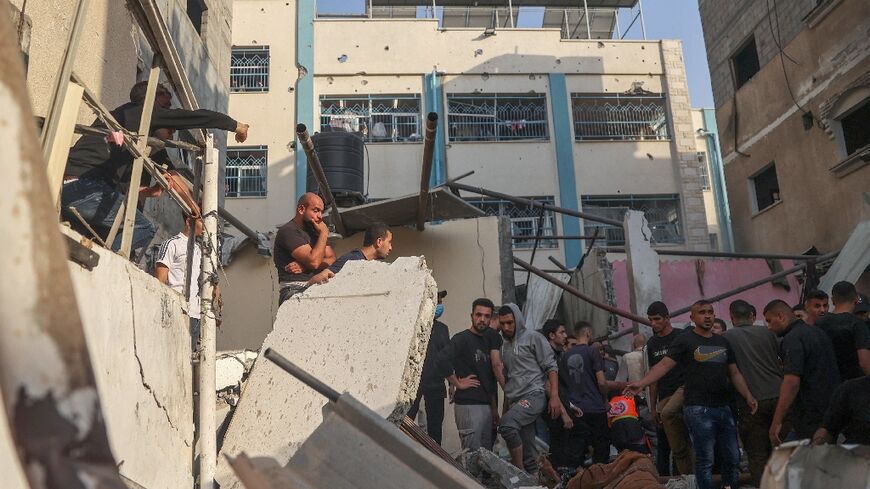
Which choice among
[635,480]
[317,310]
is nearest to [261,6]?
[317,310]

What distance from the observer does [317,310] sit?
219 inches

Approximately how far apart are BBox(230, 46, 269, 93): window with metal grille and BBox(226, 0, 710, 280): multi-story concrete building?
3cm

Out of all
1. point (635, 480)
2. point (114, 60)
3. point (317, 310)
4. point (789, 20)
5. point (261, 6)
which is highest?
point (261, 6)

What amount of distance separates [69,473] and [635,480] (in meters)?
4.90

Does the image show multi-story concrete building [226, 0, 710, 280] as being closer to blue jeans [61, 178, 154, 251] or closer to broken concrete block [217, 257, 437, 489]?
broken concrete block [217, 257, 437, 489]

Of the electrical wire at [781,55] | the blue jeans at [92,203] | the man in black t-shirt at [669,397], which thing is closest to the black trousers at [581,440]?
the man in black t-shirt at [669,397]

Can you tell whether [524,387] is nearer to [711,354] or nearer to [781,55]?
[711,354]

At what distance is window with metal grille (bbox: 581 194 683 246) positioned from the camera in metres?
20.0

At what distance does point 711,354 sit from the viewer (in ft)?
19.0

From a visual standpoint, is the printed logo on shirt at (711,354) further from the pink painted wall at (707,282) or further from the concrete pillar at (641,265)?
the pink painted wall at (707,282)

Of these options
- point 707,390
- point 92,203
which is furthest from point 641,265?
point 92,203

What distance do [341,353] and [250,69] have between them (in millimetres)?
16424

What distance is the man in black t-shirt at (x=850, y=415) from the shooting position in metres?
4.54

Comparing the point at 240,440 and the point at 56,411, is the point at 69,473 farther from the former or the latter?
the point at 240,440
